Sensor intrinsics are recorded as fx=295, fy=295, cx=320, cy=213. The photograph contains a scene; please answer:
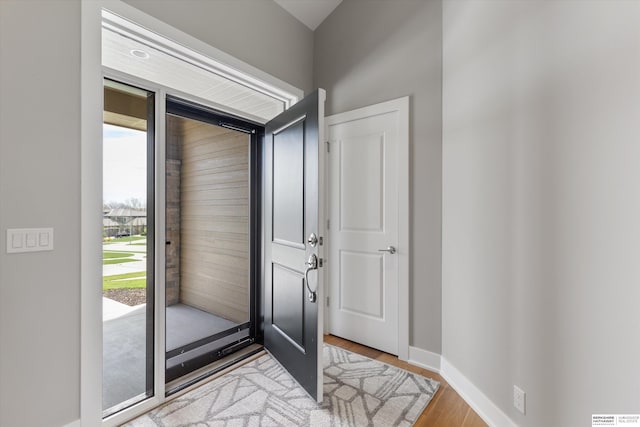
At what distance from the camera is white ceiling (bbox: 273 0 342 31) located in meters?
2.72

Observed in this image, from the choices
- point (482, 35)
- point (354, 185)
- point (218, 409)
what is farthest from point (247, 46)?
point (218, 409)

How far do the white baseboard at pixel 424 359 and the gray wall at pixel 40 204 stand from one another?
218cm

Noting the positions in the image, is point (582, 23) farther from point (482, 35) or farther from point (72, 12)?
point (72, 12)

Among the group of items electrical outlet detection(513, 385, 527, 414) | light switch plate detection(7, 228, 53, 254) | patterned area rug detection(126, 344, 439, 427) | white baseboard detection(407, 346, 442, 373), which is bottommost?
patterned area rug detection(126, 344, 439, 427)

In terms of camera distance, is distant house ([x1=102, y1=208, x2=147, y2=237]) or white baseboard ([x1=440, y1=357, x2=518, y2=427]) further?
distant house ([x1=102, y1=208, x2=147, y2=237])

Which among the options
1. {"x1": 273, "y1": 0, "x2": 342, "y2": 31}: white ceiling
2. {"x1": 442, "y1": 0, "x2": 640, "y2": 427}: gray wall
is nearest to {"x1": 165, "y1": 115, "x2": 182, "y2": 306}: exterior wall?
{"x1": 273, "y1": 0, "x2": 342, "y2": 31}: white ceiling

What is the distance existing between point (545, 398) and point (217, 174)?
2.52 meters

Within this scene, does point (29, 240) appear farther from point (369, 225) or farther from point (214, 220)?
point (369, 225)

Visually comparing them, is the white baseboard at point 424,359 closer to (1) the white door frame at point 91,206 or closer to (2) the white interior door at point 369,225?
(2) the white interior door at point 369,225

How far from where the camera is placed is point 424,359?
92.7 inches

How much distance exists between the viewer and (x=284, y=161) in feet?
7.66

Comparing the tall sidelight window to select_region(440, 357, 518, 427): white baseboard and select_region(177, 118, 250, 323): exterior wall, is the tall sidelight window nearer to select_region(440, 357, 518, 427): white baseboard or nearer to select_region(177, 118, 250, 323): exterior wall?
select_region(177, 118, 250, 323): exterior wall

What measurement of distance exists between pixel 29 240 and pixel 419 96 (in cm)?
262

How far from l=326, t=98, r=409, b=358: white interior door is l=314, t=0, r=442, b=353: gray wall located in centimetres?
9
